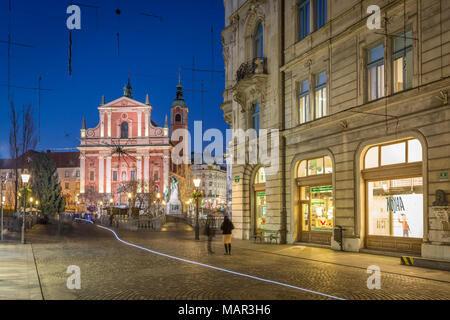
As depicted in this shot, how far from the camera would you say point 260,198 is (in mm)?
28828

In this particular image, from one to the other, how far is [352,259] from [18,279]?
1121 cm

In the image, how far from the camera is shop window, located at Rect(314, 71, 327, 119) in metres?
22.8

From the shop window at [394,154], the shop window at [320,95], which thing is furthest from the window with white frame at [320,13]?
the shop window at [394,154]

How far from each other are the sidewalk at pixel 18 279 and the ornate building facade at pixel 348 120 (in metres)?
12.4

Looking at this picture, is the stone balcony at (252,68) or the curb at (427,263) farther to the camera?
the stone balcony at (252,68)

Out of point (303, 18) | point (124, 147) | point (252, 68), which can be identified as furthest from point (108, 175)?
point (303, 18)

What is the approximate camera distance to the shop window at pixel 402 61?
1766 cm

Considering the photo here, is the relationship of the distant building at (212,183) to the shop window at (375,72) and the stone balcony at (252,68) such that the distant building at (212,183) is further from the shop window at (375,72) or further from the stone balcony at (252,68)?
the shop window at (375,72)

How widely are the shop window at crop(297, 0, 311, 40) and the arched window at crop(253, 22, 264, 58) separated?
410 cm

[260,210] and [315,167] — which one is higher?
[315,167]

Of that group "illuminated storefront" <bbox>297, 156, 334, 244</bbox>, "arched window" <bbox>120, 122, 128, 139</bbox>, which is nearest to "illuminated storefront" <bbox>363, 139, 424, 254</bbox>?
"illuminated storefront" <bbox>297, 156, 334, 244</bbox>

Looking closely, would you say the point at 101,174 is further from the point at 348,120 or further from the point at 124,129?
the point at 348,120
